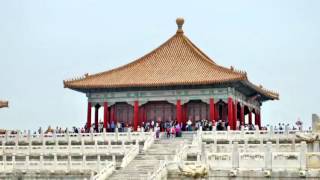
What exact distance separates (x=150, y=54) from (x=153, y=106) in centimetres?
515

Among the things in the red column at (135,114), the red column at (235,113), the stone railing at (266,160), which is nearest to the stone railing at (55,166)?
the stone railing at (266,160)

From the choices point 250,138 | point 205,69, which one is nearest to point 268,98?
point 205,69

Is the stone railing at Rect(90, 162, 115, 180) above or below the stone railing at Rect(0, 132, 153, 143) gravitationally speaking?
below

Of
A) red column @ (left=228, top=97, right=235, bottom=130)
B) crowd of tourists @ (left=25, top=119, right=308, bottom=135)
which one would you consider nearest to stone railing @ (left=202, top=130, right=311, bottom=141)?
crowd of tourists @ (left=25, top=119, right=308, bottom=135)

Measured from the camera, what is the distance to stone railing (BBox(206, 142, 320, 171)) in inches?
931

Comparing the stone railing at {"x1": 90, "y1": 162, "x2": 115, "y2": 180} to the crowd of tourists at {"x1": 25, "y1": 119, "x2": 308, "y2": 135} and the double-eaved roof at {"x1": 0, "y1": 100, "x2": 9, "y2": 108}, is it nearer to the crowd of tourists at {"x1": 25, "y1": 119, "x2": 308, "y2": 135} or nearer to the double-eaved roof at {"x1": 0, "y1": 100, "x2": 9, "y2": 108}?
the crowd of tourists at {"x1": 25, "y1": 119, "x2": 308, "y2": 135}

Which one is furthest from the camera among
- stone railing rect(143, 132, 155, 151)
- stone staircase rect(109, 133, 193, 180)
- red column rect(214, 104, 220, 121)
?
red column rect(214, 104, 220, 121)

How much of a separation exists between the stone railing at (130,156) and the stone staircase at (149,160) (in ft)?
0.50

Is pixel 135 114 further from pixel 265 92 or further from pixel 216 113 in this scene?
pixel 265 92

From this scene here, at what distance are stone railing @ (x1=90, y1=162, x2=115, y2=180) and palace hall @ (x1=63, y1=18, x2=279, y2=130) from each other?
15.9 m

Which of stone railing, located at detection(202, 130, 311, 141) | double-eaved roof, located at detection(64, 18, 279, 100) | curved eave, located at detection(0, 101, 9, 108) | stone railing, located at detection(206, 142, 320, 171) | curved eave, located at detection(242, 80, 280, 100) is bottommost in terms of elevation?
stone railing, located at detection(206, 142, 320, 171)

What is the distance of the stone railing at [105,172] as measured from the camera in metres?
25.7

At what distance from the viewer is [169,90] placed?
1761 inches

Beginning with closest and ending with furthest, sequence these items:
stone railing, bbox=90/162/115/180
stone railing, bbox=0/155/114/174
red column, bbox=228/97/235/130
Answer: stone railing, bbox=90/162/115/180 < stone railing, bbox=0/155/114/174 < red column, bbox=228/97/235/130
